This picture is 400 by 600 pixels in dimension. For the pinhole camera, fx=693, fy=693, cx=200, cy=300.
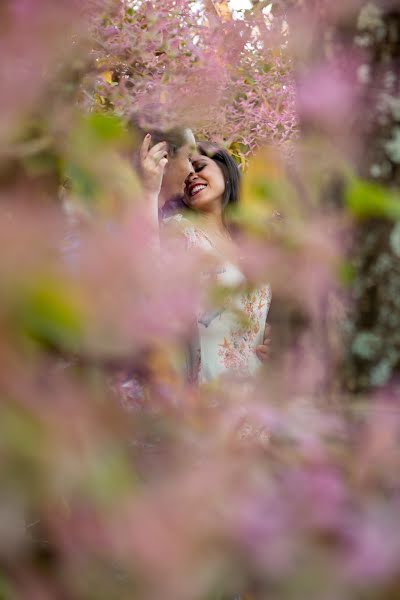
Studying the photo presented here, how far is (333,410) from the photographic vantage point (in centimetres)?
50

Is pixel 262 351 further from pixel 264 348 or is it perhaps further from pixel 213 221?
pixel 213 221

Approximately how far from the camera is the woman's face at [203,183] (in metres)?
2.81

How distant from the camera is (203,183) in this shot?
2.81 metres

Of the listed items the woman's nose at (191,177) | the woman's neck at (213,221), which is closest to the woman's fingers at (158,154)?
the woman's nose at (191,177)

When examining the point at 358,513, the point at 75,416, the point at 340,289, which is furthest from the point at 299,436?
the point at 340,289

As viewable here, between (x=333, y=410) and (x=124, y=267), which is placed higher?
(x=124, y=267)

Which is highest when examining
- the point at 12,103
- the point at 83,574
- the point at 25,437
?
the point at 12,103

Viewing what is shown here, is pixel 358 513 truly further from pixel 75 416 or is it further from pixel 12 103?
pixel 12 103

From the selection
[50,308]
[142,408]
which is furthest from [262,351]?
[50,308]

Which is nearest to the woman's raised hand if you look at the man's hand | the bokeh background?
the man's hand

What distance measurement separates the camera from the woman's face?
2.81 meters

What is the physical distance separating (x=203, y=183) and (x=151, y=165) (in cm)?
55

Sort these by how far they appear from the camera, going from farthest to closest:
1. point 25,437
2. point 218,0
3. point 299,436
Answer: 1. point 218,0
2. point 299,436
3. point 25,437

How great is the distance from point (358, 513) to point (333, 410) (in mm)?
122
